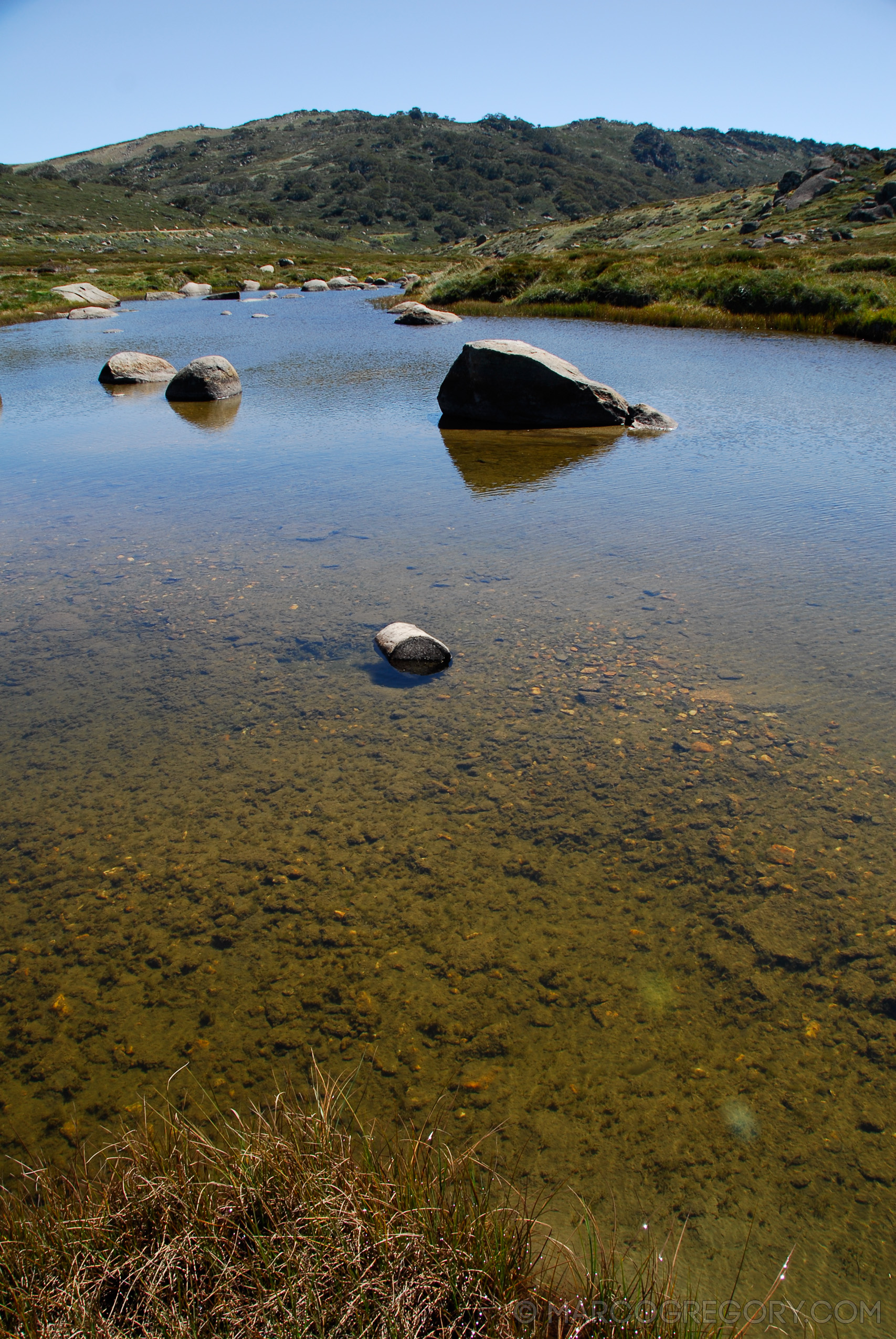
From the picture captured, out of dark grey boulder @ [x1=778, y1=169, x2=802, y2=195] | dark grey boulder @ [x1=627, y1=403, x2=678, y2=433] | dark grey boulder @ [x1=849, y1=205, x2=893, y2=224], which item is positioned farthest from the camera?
dark grey boulder @ [x1=778, y1=169, x2=802, y2=195]

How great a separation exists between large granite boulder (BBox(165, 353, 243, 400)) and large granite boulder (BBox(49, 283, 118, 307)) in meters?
24.9

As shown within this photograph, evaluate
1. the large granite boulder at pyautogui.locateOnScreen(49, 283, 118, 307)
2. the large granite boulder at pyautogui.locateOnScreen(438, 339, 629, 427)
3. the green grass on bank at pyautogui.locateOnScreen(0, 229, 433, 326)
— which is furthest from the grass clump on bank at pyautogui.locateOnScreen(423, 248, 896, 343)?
the green grass on bank at pyautogui.locateOnScreen(0, 229, 433, 326)

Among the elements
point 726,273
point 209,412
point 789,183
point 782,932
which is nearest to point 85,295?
point 209,412

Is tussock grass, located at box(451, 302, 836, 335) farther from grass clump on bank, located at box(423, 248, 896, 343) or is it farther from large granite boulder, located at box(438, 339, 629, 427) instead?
large granite boulder, located at box(438, 339, 629, 427)

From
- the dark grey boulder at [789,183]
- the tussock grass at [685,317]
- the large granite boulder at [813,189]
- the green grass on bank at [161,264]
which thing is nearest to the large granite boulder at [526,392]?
the tussock grass at [685,317]

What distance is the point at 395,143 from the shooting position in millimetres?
134375

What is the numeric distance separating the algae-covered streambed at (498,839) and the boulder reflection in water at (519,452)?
132 centimetres

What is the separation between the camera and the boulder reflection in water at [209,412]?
44.2 ft

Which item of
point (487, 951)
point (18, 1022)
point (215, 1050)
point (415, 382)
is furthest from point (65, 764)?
point (415, 382)

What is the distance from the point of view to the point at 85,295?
3594cm

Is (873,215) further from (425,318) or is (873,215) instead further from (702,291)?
(425,318)

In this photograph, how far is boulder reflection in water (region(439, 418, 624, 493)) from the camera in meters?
10.1

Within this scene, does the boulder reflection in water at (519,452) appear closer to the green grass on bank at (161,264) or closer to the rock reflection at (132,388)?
the rock reflection at (132,388)

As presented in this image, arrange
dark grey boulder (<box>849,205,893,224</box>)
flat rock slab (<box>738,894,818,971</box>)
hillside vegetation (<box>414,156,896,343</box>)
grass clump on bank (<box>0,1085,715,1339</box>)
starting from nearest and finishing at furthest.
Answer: grass clump on bank (<box>0,1085,715,1339</box>)
flat rock slab (<box>738,894,818,971</box>)
hillside vegetation (<box>414,156,896,343</box>)
dark grey boulder (<box>849,205,893,224</box>)
